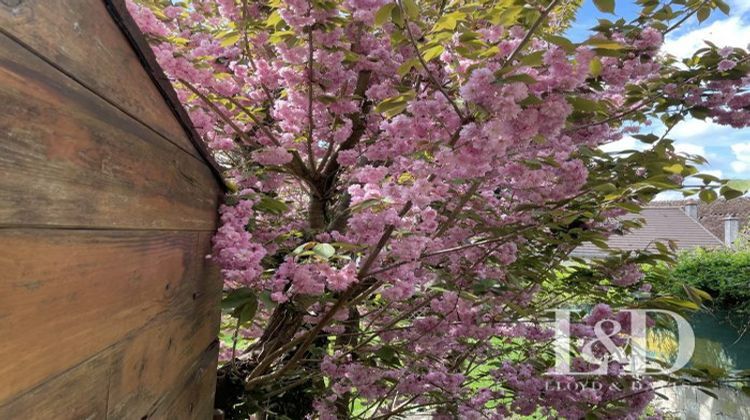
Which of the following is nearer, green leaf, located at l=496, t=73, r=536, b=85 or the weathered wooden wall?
the weathered wooden wall

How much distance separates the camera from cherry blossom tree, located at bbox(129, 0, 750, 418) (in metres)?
1.17

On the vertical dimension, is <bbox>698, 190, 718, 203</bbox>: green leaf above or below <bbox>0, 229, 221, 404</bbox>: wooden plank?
above

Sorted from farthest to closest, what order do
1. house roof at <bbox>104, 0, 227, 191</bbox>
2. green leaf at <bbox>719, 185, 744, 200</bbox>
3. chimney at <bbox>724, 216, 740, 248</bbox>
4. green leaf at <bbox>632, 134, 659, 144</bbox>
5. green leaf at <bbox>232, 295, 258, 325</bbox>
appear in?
chimney at <bbox>724, 216, 740, 248</bbox>
green leaf at <bbox>632, 134, 659, 144</bbox>
green leaf at <bbox>719, 185, 744, 200</bbox>
green leaf at <bbox>232, 295, 258, 325</bbox>
house roof at <bbox>104, 0, 227, 191</bbox>

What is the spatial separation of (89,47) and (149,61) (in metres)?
0.19

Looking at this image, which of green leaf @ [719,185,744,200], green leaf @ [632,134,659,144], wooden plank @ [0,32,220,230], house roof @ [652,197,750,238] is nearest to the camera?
wooden plank @ [0,32,220,230]

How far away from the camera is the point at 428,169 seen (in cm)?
126

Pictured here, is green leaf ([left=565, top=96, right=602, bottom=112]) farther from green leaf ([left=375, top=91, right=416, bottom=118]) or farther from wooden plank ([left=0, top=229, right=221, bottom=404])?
wooden plank ([left=0, top=229, right=221, bottom=404])

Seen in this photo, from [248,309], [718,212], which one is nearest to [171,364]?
[248,309]

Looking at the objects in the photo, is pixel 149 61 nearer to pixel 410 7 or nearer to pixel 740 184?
pixel 410 7

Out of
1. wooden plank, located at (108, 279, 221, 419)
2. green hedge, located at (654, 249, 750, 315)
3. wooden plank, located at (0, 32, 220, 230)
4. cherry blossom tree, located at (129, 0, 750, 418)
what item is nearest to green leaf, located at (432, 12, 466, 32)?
cherry blossom tree, located at (129, 0, 750, 418)

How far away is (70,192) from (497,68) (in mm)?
893

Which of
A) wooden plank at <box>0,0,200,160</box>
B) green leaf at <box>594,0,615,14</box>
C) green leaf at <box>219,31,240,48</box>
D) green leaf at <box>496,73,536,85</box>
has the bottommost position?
wooden plank at <box>0,0,200,160</box>

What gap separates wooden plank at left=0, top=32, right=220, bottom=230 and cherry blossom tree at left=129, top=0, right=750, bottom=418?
45cm

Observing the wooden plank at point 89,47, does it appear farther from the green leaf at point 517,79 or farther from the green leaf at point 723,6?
the green leaf at point 723,6
